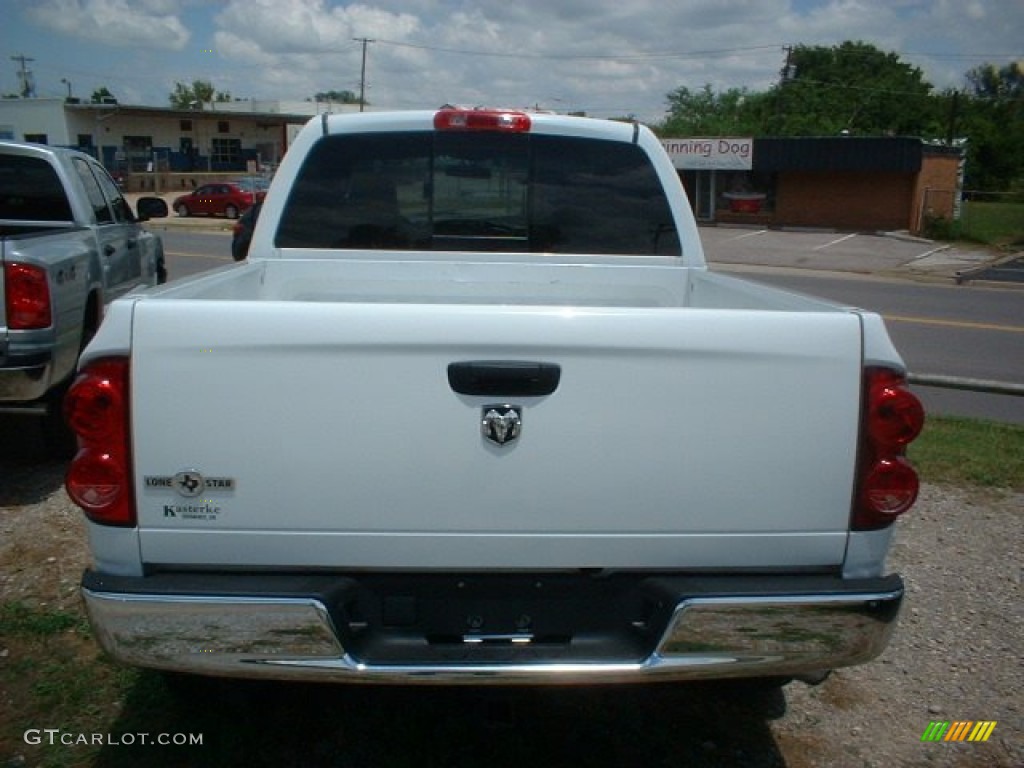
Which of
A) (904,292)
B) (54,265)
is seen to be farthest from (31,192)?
(904,292)

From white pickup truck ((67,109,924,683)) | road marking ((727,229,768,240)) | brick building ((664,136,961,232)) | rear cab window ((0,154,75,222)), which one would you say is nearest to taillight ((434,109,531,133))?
white pickup truck ((67,109,924,683))

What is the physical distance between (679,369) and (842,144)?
3727cm

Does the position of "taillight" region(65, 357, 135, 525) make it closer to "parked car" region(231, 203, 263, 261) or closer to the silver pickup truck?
the silver pickup truck

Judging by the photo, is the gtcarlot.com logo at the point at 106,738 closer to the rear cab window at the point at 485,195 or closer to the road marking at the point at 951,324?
the rear cab window at the point at 485,195

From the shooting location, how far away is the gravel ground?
133 inches

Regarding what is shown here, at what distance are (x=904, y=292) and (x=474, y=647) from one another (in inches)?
777

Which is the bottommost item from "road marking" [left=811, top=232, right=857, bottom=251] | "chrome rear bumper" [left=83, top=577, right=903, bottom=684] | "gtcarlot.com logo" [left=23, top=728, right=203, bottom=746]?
"gtcarlot.com logo" [left=23, top=728, right=203, bottom=746]

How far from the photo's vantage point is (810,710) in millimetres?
3699

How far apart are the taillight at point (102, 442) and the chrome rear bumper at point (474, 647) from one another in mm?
228

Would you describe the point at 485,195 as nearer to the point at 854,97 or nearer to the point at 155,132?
the point at 155,132

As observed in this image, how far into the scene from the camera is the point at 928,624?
4395 mm

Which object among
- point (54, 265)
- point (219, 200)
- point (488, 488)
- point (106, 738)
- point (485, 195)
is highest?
point (485, 195)

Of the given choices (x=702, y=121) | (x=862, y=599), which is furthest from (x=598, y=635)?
(x=702, y=121)

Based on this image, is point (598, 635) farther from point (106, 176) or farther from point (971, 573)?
point (106, 176)
